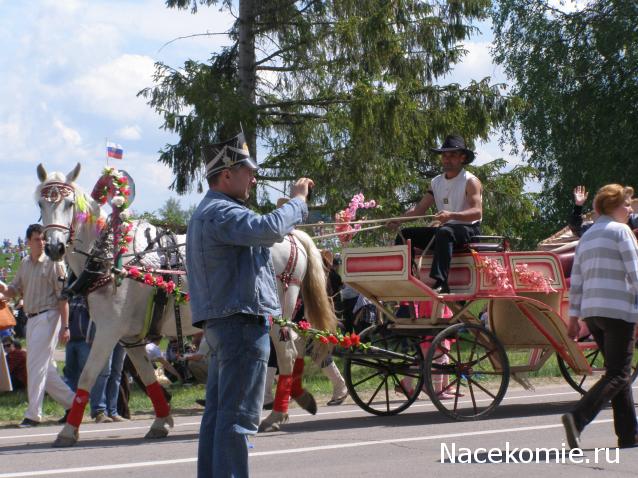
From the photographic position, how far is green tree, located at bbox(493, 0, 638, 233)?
2980 centimetres

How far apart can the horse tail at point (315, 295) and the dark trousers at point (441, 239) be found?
3.00 ft

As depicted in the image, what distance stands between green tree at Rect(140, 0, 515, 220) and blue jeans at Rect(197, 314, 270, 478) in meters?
14.5

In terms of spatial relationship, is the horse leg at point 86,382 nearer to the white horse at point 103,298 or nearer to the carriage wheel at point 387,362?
the white horse at point 103,298

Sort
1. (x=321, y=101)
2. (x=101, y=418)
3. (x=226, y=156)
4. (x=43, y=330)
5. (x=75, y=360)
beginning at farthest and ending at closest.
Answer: (x=321, y=101) → (x=75, y=360) → (x=101, y=418) → (x=43, y=330) → (x=226, y=156)

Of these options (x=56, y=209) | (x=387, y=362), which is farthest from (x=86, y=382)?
(x=387, y=362)

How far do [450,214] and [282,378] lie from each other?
2.26 meters

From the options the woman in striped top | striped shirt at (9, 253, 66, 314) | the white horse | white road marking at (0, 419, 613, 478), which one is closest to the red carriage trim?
the white horse

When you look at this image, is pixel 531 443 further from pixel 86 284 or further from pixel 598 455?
pixel 86 284

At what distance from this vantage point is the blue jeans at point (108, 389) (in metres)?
11.9

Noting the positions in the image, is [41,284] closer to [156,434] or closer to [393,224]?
[156,434]

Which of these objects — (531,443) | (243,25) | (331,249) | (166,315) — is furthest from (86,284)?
(243,25)

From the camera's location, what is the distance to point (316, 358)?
10617mm

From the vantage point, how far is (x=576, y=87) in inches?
1229

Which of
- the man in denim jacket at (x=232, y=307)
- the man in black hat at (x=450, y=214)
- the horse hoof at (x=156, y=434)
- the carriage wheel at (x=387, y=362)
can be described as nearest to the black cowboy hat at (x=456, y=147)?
the man in black hat at (x=450, y=214)
